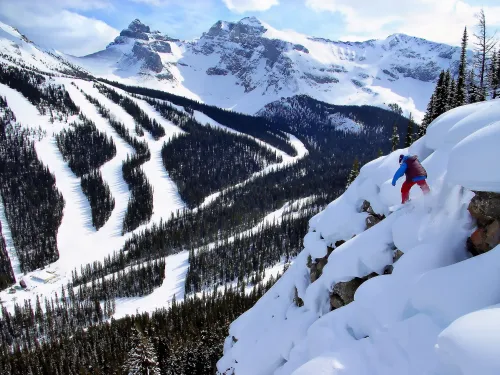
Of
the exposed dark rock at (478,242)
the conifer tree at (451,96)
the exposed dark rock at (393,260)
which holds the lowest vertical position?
the exposed dark rock at (393,260)

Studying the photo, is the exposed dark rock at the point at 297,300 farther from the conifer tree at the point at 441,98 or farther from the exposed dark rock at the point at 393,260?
the conifer tree at the point at 441,98

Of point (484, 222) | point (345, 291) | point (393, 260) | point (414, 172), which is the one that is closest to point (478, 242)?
point (484, 222)

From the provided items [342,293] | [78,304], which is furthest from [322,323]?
[78,304]

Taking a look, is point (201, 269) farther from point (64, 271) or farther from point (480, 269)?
point (480, 269)

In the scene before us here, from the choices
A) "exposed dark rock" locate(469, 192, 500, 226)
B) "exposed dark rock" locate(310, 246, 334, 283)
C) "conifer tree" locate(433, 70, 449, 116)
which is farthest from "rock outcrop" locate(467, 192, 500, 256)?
"conifer tree" locate(433, 70, 449, 116)

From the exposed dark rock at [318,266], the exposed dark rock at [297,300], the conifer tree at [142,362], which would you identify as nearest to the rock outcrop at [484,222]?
the exposed dark rock at [318,266]

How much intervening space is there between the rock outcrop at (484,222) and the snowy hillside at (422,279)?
0.11 feet

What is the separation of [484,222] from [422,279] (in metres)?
2.93

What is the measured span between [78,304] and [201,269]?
5121cm

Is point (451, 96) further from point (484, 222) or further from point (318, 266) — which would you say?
point (484, 222)

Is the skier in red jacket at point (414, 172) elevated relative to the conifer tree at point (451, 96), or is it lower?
lower

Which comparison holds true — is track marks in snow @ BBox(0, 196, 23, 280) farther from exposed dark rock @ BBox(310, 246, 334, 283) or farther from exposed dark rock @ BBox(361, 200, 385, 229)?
exposed dark rock @ BBox(361, 200, 385, 229)

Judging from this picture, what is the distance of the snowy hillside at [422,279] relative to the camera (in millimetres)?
8625

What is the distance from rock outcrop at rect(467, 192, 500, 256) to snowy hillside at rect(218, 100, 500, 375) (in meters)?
0.03
